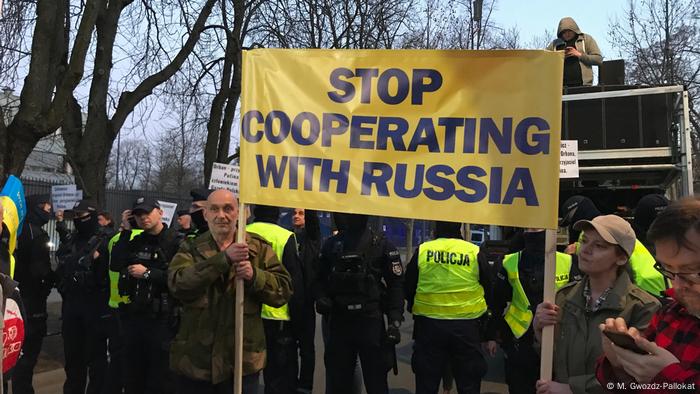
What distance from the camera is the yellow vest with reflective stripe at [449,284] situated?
4.86 m

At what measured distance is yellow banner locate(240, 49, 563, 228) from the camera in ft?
8.89

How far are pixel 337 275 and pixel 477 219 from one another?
2.21m

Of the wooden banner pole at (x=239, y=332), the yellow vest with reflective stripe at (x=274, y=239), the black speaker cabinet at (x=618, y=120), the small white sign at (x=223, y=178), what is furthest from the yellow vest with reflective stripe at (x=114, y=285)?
the black speaker cabinet at (x=618, y=120)

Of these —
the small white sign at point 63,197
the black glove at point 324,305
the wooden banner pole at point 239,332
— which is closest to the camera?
the wooden banner pole at point 239,332

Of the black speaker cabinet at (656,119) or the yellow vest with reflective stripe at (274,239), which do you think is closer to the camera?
the yellow vest with reflective stripe at (274,239)

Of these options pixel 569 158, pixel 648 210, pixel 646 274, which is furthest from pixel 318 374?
pixel 646 274

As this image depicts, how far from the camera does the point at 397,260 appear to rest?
4938 millimetres

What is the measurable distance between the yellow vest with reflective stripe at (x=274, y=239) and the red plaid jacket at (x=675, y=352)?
11.0 ft

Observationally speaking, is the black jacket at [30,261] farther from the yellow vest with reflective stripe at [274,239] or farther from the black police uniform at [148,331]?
the yellow vest with reflective stripe at [274,239]

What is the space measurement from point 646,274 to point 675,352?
1.95m

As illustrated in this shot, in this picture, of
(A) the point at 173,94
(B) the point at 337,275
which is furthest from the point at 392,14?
(B) the point at 337,275

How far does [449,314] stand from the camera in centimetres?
483

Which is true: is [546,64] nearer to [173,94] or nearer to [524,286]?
[524,286]

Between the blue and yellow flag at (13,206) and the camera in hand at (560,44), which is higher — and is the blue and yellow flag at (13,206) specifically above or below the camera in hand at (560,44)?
below
